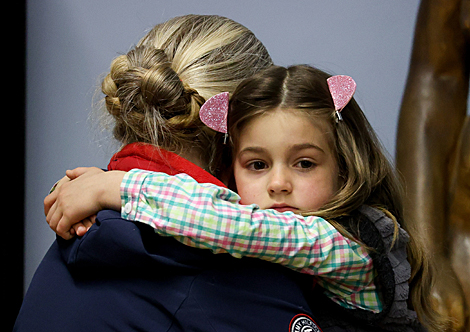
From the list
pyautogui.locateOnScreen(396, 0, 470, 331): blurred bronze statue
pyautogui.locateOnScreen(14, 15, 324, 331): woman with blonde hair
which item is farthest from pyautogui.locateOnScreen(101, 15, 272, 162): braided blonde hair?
pyautogui.locateOnScreen(396, 0, 470, 331): blurred bronze statue

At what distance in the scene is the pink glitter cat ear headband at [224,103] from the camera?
818mm

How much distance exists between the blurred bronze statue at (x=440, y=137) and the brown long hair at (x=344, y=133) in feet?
1.67

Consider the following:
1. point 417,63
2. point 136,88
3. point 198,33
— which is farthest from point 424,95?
point 136,88

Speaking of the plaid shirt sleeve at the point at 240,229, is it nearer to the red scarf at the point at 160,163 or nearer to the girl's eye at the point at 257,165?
the red scarf at the point at 160,163

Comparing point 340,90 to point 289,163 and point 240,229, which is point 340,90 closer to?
point 289,163

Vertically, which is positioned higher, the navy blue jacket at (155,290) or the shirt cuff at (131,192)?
the shirt cuff at (131,192)

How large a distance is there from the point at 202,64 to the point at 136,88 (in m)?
0.12

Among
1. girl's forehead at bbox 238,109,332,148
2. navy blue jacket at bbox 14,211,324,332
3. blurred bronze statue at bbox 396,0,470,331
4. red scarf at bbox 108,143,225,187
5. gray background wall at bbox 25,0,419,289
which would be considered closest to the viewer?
Result: navy blue jacket at bbox 14,211,324,332

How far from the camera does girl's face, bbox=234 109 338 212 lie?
2.75 feet

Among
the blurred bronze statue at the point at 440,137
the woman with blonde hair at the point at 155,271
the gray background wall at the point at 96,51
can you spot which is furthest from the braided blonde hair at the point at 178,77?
the gray background wall at the point at 96,51

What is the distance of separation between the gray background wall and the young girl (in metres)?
0.90

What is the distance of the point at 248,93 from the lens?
0.88 meters

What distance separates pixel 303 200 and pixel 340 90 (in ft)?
0.71

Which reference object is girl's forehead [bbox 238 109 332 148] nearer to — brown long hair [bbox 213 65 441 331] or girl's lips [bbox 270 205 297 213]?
brown long hair [bbox 213 65 441 331]
